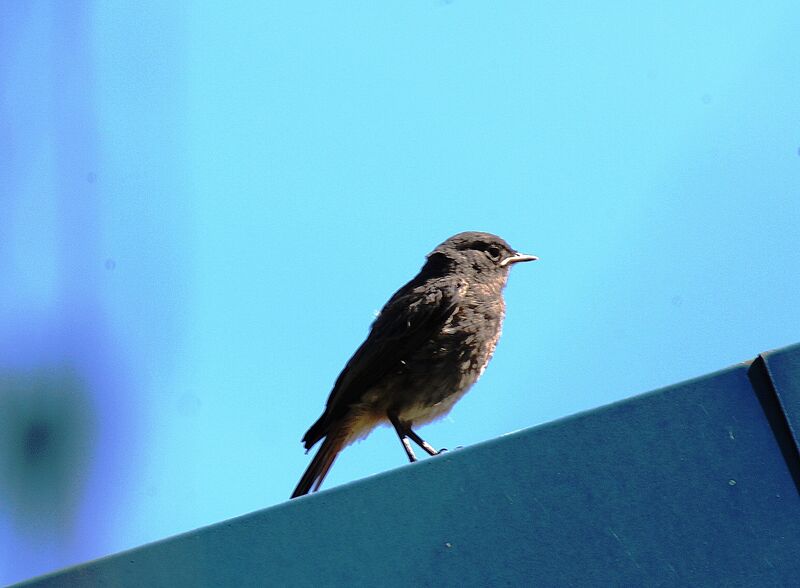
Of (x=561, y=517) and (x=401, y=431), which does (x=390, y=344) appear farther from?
(x=561, y=517)

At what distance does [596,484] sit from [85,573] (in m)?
1.56

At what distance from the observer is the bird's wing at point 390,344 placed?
5613 mm

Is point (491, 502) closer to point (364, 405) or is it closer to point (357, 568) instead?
point (357, 568)

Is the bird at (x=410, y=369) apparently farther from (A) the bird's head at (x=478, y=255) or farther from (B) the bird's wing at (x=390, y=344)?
(A) the bird's head at (x=478, y=255)

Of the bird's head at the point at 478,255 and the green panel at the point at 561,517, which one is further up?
the bird's head at the point at 478,255

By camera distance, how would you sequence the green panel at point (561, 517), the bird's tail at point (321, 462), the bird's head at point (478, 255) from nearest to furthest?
the green panel at point (561, 517) < the bird's tail at point (321, 462) < the bird's head at point (478, 255)

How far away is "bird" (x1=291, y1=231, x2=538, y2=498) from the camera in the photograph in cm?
561

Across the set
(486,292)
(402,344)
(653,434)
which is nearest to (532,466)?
(653,434)

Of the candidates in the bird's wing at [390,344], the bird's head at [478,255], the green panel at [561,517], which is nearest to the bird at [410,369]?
the bird's wing at [390,344]

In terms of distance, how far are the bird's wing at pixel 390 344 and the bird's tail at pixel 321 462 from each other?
0.23 feet

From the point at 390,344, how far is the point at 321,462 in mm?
768

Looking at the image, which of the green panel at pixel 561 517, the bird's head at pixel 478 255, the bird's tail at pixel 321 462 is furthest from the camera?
the bird's head at pixel 478 255

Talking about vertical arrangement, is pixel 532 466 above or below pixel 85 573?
below

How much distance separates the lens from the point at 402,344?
5.63 metres
